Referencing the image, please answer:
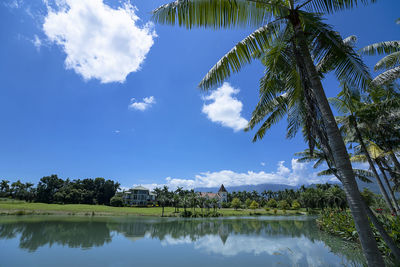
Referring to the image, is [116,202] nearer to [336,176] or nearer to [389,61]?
[336,176]

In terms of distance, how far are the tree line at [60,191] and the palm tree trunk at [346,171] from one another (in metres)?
67.4

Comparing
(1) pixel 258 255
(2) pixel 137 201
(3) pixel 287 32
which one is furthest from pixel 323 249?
(2) pixel 137 201

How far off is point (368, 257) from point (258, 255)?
1053 centimetres

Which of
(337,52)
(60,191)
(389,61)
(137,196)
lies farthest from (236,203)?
(337,52)

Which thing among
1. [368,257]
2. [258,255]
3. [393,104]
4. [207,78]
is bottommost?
[258,255]

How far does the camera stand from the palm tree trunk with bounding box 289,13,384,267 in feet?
8.93

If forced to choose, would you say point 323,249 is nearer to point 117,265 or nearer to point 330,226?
point 330,226

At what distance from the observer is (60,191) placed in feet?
187

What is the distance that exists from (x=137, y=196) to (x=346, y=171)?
7109 cm

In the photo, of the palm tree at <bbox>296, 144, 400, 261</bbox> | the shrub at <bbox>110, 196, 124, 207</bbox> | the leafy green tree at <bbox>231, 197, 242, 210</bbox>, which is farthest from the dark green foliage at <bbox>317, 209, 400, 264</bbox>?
the shrub at <bbox>110, 196, 124, 207</bbox>

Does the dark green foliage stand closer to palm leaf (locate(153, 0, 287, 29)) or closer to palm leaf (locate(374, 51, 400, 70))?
palm leaf (locate(374, 51, 400, 70))

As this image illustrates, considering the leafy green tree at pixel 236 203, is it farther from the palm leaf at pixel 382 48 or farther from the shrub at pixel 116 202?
the palm leaf at pixel 382 48

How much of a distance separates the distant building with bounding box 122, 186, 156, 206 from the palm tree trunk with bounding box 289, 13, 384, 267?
69719 millimetres

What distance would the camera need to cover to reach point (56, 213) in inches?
1571
